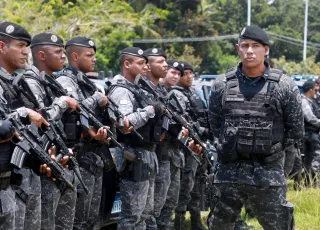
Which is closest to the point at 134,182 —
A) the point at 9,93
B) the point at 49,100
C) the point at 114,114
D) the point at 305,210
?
the point at 114,114

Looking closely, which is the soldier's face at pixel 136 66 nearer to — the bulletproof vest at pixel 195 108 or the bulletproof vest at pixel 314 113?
the bulletproof vest at pixel 195 108

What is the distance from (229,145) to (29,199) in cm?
166

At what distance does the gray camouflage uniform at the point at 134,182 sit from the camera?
590 centimetres

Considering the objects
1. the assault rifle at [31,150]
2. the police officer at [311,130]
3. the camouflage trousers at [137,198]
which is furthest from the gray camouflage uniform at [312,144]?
the assault rifle at [31,150]

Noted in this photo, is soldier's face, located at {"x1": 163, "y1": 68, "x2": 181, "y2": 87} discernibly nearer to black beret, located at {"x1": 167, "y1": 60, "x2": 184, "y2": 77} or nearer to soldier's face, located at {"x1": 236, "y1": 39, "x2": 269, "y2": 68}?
black beret, located at {"x1": 167, "y1": 60, "x2": 184, "y2": 77}

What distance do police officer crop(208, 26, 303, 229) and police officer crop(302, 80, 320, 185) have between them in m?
5.28

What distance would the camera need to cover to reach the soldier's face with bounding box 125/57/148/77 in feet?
21.3

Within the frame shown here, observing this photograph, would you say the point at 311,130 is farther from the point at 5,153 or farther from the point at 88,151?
the point at 5,153

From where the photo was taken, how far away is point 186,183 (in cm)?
764

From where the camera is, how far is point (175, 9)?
3772 centimetres

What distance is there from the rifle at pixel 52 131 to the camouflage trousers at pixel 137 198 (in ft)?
2.71

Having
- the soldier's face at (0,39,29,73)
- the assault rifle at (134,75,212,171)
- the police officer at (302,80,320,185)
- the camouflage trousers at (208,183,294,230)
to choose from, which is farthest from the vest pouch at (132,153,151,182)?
the police officer at (302,80,320,185)

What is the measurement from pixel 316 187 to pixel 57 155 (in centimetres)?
535

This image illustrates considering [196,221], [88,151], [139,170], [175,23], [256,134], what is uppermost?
[256,134]
